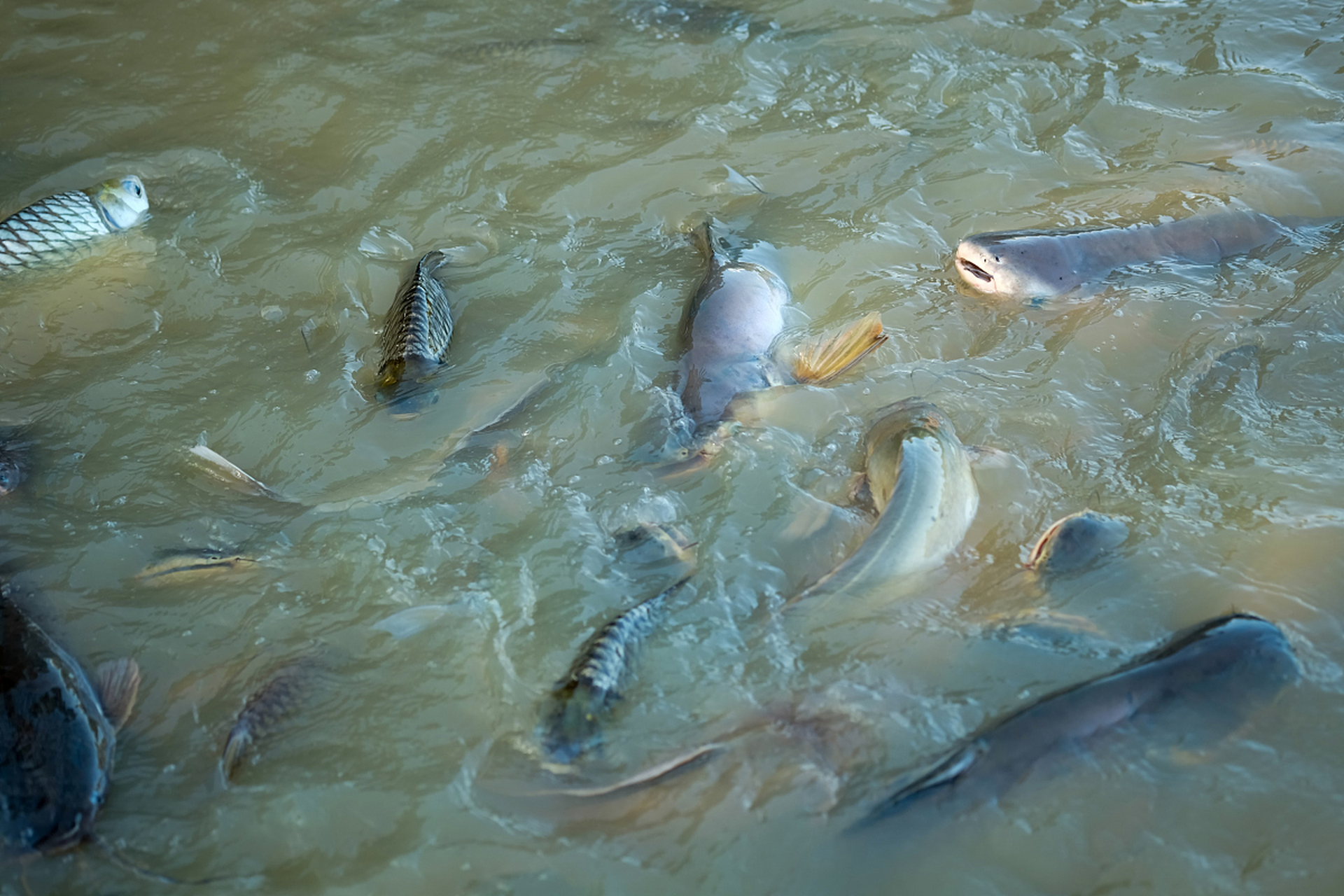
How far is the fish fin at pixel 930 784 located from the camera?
2.06m

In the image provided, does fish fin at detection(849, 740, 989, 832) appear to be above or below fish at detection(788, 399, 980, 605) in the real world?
below

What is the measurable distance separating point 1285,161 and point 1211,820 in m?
3.44

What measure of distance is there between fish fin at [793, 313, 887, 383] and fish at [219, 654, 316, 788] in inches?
76.7

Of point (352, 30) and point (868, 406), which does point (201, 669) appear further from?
point (352, 30)

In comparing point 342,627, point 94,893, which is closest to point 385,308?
point 342,627

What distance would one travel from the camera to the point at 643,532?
2.78 metres

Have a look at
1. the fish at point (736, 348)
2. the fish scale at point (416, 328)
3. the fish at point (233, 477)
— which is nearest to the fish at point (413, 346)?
the fish scale at point (416, 328)

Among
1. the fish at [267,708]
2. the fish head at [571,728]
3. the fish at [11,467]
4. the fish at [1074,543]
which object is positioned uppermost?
the fish at [11,467]

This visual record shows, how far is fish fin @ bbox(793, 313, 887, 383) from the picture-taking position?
330cm

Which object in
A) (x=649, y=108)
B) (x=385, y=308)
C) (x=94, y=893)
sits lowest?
(x=94, y=893)

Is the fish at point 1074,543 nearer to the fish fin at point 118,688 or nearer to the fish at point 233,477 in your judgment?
the fish at point 233,477

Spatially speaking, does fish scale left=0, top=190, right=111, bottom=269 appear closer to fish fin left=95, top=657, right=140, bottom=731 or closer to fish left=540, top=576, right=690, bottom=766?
fish fin left=95, top=657, right=140, bottom=731

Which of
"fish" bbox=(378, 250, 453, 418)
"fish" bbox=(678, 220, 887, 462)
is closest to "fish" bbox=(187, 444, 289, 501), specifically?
"fish" bbox=(378, 250, 453, 418)

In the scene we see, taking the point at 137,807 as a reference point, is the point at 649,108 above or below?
above
